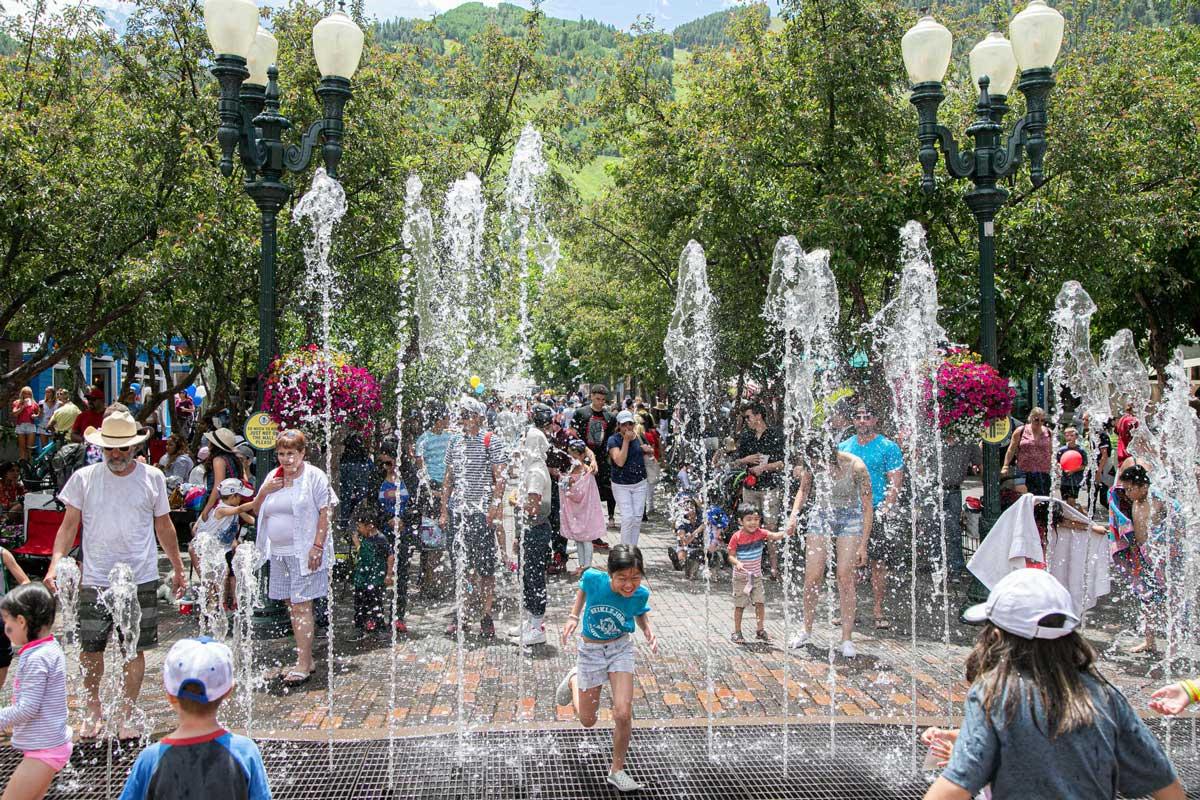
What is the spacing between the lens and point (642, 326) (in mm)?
23016

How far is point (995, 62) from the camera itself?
8688 mm

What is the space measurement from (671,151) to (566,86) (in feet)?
12.7

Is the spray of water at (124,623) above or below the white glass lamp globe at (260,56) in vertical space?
below

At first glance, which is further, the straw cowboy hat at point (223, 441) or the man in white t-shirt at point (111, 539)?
the straw cowboy hat at point (223, 441)

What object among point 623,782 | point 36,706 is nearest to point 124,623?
point 36,706

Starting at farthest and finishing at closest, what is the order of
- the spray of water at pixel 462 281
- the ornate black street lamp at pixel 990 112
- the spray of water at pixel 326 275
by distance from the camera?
the spray of water at pixel 462 281
the ornate black street lamp at pixel 990 112
the spray of water at pixel 326 275

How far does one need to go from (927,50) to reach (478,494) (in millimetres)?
5772

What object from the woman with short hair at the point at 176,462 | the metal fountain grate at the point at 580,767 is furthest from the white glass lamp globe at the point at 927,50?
the woman with short hair at the point at 176,462

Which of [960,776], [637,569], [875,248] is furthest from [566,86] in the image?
[960,776]

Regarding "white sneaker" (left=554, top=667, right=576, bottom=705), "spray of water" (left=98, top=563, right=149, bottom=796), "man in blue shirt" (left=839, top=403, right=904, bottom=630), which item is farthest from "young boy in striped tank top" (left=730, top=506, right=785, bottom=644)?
"spray of water" (left=98, top=563, right=149, bottom=796)

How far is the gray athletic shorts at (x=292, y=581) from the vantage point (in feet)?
20.3

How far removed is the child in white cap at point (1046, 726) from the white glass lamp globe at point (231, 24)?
7082 mm

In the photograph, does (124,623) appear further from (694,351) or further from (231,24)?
(694,351)

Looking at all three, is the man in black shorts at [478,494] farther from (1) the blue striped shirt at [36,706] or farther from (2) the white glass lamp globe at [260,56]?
(1) the blue striped shirt at [36,706]
